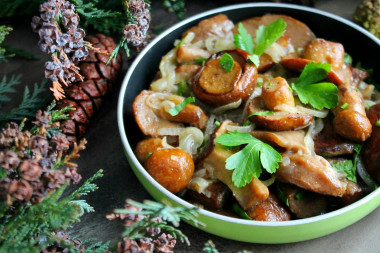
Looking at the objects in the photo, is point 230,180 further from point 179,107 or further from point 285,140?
point 179,107

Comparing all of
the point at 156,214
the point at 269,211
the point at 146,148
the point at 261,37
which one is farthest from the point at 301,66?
the point at 156,214

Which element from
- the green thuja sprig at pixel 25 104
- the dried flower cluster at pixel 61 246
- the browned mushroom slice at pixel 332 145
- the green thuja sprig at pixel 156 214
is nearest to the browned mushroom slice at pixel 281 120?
the browned mushroom slice at pixel 332 145

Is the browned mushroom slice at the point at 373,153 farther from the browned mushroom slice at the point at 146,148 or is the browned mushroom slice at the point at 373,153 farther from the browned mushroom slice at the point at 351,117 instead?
the browned mushroom slice at the point at 146,148

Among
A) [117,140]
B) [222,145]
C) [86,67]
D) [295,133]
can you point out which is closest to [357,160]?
[295,133]

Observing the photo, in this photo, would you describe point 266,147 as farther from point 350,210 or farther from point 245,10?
point 245,10

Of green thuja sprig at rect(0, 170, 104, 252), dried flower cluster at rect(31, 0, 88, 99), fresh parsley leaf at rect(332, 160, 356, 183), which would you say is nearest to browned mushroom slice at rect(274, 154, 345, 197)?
fresh parsley leaf at rect(332, 160, 356, 183)
